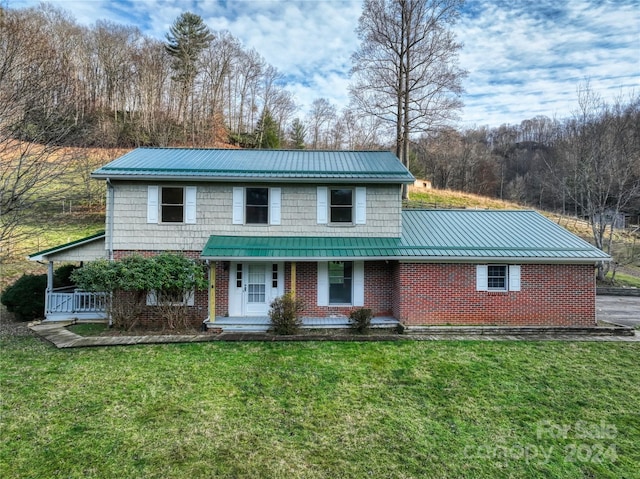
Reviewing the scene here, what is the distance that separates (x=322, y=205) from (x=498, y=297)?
21.2ft

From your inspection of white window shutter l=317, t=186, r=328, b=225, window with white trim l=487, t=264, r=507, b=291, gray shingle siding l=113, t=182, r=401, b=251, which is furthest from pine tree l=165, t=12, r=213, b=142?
window with white trim l=487, t=264, r=507, b=291

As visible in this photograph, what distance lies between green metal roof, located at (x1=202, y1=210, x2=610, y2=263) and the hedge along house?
44 millimetres

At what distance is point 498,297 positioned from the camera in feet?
33.8

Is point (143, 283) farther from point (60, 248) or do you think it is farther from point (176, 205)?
point (60, 248)

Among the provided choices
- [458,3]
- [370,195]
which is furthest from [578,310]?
[458,3]

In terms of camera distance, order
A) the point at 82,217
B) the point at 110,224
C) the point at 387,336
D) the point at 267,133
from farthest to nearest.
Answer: the point at 267,133, the point at 82,217, the point at 110,224, the point at 387,336

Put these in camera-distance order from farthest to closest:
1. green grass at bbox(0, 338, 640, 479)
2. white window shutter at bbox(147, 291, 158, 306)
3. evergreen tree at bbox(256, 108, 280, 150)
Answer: evergreen tree at bbox(256, 108, 280, 150), white window shutter at bbox(147, 291, 158, 306), green grass at bbox(0, 338, 640, 479)

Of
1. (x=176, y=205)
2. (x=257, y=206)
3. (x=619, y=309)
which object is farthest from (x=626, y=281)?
(x=176, y=205)

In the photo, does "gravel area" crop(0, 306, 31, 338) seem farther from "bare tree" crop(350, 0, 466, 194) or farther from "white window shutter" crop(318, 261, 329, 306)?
"bare tree" crop(350, 0, 466, 194)

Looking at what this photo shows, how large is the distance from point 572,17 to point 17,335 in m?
24.7

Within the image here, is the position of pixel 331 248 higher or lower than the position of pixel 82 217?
lower

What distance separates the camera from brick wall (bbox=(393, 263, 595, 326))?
10.2 metres

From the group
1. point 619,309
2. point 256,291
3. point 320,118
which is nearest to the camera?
point 256,291

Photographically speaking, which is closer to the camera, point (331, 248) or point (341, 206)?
point (331, 248)
